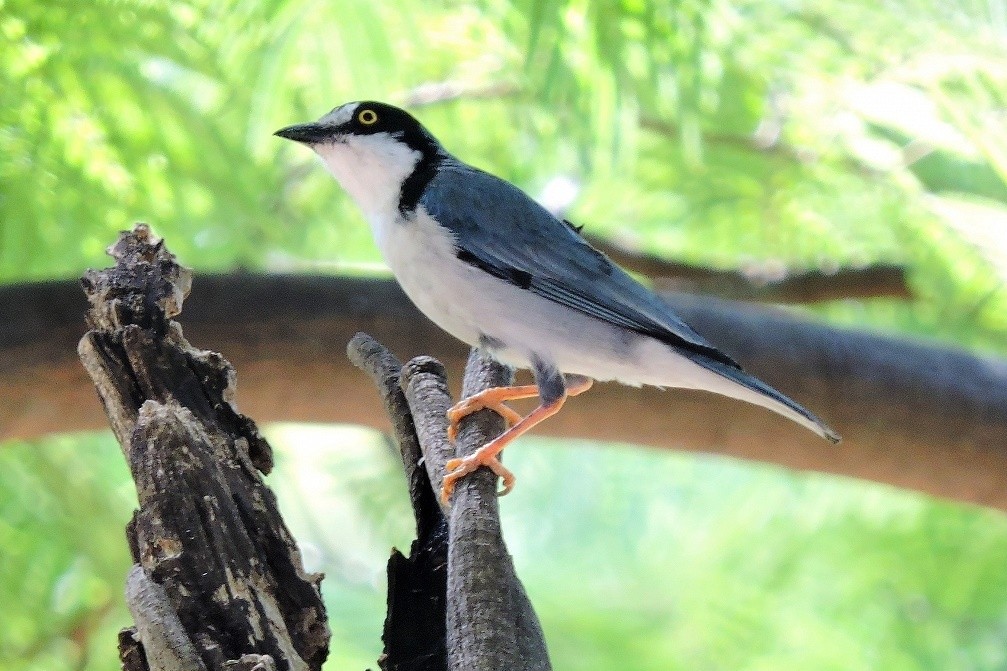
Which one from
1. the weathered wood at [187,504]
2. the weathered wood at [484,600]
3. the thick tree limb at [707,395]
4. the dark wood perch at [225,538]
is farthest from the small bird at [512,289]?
the thick tree limb at [707,395]

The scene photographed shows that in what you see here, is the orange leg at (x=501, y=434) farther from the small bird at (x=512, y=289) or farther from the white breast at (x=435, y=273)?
the white breast at (x=435, y=273)

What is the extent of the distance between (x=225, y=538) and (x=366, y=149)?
3.88 ft

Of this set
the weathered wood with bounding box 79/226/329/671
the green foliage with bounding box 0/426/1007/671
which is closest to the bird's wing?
the weathered wood with bounding box 79/226/329/671

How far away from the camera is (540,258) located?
2451 mm

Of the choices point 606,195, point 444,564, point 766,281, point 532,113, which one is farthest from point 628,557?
point 444,564

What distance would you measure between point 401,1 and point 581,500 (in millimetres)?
2895

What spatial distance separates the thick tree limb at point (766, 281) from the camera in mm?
4129

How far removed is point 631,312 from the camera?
2.36 m

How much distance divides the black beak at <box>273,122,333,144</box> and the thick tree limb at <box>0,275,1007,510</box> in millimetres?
809

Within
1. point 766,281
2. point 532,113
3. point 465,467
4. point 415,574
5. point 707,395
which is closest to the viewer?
point 415,574

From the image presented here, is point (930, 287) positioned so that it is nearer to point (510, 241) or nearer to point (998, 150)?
point (998, 150)

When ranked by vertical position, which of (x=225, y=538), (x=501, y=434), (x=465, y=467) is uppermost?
(x=501, y=434)

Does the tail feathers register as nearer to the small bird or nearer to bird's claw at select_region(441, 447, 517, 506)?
the small bird

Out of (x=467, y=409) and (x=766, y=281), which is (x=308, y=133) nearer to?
(x=467, y=409)
